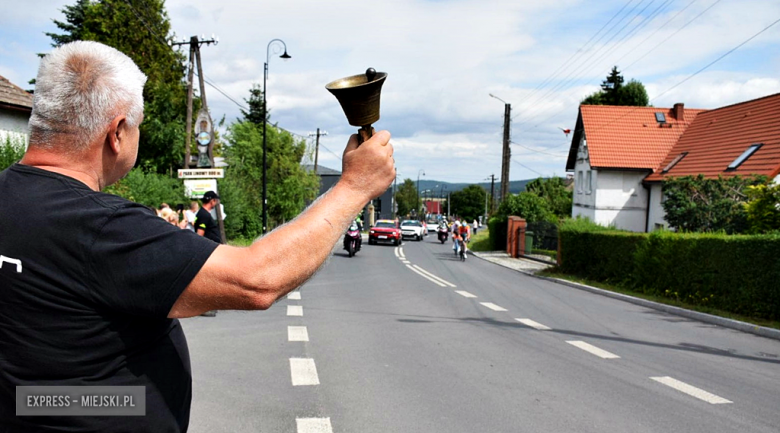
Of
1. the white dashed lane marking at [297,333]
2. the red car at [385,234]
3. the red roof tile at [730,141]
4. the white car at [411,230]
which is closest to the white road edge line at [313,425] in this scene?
the white dashed lane marking at [297,333]

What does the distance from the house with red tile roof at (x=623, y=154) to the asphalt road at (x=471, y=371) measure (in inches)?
995

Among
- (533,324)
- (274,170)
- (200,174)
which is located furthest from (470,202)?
(533,324)

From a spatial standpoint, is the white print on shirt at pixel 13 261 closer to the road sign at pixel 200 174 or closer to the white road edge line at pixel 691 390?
the white road edge line at pixel 691 390

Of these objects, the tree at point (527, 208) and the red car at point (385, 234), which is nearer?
the tree at point (527, 208)

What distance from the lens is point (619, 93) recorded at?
56.0 meters

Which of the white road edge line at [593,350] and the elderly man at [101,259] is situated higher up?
the elderly man at [101,259]

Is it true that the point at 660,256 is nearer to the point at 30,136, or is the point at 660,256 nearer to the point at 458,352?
the point at 458,352

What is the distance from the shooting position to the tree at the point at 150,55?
34.1 m

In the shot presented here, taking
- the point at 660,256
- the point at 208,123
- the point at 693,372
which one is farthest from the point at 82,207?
the point at 208,123

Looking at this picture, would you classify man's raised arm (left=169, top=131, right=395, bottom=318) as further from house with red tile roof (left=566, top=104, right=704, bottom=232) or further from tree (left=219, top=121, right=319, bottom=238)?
tree (left=219, top=121, right=319, bottom=238)

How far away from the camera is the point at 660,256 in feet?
52.0

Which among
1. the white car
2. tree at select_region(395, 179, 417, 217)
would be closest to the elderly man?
the white car

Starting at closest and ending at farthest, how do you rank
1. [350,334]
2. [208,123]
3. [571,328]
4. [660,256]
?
[350,334] < [571,328] < [660,256] < [208,123]

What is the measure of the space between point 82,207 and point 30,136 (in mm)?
307
